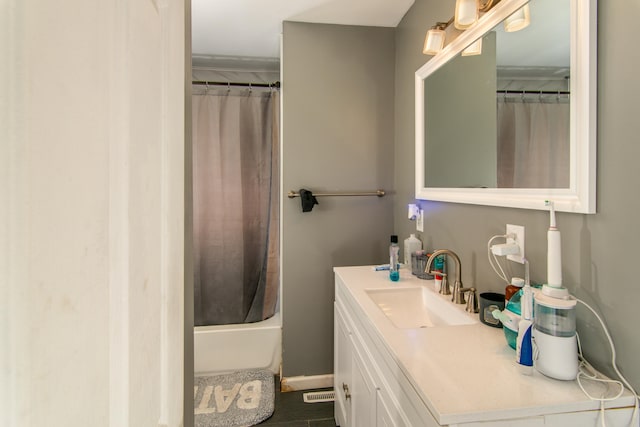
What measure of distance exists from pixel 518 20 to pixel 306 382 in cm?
220

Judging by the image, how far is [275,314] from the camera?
2.52 metres

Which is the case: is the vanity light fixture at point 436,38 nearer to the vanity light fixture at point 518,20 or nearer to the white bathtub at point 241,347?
the vanity light fixture at point 518,20

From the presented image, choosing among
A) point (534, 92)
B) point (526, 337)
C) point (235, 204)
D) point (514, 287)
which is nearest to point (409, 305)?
point (514, 287)

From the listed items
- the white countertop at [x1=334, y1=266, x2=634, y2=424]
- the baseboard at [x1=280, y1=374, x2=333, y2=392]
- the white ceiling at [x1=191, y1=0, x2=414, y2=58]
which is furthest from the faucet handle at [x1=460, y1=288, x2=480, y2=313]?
the white ceiling at [x1=191, y1=0, x2=414, y2=58]

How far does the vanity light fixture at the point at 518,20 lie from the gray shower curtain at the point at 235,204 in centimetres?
170

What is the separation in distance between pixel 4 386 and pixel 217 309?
7.71 feet

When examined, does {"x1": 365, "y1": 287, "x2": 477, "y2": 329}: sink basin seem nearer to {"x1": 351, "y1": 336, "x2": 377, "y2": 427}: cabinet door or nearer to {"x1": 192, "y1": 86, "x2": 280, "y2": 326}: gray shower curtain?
{"x1": 351, "y1": 336, "x2": 377, "y2": 427}: cabinet door

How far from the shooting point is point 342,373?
5.26 ft

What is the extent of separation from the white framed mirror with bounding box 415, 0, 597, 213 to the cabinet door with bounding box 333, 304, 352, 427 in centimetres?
82

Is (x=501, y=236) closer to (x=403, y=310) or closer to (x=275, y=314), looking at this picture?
(x=403, y=310)

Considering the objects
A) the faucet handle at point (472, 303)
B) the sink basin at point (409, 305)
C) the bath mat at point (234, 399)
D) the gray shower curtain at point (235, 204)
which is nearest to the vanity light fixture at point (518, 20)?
the faucet handle at point (472, 303)

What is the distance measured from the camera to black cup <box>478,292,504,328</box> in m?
1.03

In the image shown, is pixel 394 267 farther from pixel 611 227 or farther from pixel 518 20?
pixel 518 20

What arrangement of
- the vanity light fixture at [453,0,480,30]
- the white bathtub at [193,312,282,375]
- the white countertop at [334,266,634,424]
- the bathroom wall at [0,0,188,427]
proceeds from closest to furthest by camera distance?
the bathroom wall at [0,0,188,427]
the white countertop at [334,266,634,424]
the vanity light fixture at [453,0,480,30]
the white bathtub at [193,312,282,375]
